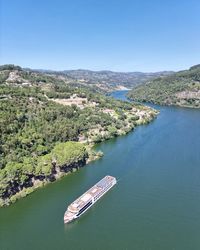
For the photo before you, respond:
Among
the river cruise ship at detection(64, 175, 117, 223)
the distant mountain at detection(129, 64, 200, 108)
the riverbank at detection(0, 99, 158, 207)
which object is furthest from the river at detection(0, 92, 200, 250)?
the distant mountain at detection(129, 64, 200, 108)

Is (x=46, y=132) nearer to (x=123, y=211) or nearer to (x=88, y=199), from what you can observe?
(x=88, y=199)

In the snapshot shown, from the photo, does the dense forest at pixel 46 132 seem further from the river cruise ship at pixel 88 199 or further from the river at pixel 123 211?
the river cruise ship at pixel 88 199

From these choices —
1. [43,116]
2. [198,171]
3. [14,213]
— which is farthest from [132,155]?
[14,213]

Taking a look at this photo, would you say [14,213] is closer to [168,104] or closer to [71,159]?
[71,159]

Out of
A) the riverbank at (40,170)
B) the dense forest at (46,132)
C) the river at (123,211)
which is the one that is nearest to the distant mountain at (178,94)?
the dense forest at (46,132)

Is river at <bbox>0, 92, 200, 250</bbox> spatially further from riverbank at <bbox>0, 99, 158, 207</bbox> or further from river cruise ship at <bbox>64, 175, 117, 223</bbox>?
riverbank at <bbox>0, 99, 158, 207</bbox>
